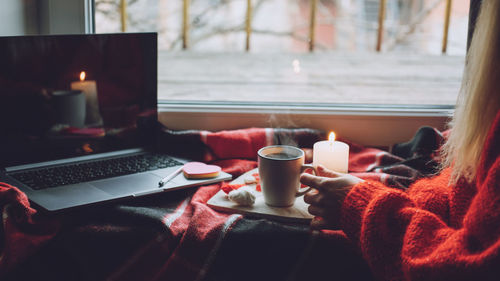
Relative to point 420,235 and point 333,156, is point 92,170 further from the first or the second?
point 420,235

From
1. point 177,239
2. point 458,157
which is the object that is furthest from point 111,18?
point 458,157

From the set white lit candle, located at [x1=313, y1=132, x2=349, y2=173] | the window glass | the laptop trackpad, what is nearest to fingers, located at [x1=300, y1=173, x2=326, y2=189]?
white lit candle, located at [x1=313, y1=132, x2=349, y2=173]

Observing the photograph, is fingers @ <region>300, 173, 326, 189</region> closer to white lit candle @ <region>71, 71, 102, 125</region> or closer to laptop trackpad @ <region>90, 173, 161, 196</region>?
laptop trackpad @ <region>90, 173, 161, 196</region>

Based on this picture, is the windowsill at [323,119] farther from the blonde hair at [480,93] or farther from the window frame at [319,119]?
the blonde hair at [480,93]

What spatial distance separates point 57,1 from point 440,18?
120 cm

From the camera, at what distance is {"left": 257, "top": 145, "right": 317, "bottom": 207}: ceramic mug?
2.97 feet

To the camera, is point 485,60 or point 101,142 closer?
point 485,60

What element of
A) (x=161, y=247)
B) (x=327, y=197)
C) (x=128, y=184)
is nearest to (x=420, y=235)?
(x=327, y=197)

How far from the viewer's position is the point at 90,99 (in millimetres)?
1151

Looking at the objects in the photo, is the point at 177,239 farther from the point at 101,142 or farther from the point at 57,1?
the point at 57,1

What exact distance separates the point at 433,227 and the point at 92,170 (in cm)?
75

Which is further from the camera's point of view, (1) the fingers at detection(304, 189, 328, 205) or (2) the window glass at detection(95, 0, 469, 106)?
(2) the window glass at detection(95, 0, 469, 106)

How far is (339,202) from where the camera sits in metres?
0.86

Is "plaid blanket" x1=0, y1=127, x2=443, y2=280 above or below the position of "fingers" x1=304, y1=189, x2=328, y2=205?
below
